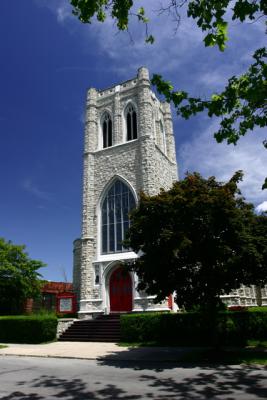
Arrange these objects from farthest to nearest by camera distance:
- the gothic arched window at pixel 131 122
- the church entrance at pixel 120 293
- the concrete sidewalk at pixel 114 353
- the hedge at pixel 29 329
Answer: the gothic arched window at pixel 131 122 → the church entrance at pixel 120 293 → the hedge at pixel 29 329 → the concrete sidewalk at pixel 114 353

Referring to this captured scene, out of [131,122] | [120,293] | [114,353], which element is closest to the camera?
[114,353]

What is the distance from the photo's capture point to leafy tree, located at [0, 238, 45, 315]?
24.1 meters

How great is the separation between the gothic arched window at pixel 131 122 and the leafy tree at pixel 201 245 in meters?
16.1

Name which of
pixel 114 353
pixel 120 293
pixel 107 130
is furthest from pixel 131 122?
pixel 114 353

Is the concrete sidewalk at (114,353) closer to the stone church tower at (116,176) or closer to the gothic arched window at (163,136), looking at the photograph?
the stone church tower at (116,176)

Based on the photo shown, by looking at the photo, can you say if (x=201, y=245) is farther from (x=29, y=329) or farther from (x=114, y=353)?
(x=29, y=329)

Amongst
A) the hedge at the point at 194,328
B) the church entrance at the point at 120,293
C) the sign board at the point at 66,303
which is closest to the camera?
the hedge at the point at 194,328

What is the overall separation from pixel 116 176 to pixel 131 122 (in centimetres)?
521

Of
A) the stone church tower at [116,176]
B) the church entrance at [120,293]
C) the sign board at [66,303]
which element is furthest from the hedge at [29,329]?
the church entrance at [120,293]

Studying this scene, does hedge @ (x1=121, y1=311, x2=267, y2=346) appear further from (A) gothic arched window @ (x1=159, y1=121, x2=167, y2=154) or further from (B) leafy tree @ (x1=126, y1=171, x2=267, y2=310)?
(A) gothic arched window @ (x1=159, y1=121, x2=167, y2=154)

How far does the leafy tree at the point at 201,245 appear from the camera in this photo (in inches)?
463

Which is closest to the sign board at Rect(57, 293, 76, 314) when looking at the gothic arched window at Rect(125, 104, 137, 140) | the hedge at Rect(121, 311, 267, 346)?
the hedge at Rect(121, 311, 267, 346)

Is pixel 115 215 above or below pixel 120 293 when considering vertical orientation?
above

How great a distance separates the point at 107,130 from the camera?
96.4ft
